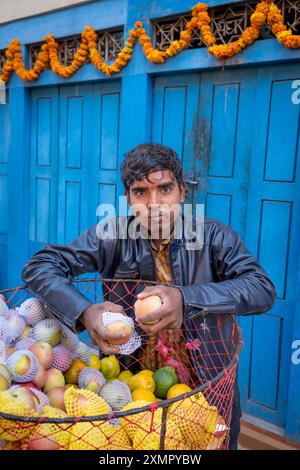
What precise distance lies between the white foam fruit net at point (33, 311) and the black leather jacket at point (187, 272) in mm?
54

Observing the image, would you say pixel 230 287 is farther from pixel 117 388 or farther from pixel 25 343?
pixel 25 343

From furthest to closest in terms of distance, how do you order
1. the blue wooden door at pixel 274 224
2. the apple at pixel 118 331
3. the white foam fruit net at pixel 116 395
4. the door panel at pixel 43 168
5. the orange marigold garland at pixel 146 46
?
the door panel at pixel 43 168, the blue wooden door at pixel 274 224, the orange marigold garland at pixel 146 46, the white foam fruit net at pixel 116 395, the apple at pixel 118 331

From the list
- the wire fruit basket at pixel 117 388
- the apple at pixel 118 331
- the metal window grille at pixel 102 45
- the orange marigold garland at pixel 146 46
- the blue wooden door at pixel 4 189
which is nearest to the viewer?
the wire fruit basket at pixel 117 388

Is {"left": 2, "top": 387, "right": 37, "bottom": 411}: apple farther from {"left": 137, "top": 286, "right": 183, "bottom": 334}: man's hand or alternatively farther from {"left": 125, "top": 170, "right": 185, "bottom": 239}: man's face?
{"left": 125, "top": 170, "right": 185, "bottom": 239}: man's face

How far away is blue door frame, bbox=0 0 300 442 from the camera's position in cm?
298

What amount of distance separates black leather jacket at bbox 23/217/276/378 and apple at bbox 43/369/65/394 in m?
0.20

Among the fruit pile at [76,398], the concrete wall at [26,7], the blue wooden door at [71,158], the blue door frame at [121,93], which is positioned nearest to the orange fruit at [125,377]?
the fruit pile at [76,398]

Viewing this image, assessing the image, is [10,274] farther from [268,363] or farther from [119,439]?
[119,439]

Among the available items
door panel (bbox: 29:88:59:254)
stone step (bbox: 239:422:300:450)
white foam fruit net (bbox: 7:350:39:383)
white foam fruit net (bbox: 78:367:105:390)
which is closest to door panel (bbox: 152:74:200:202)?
door panel (bbox: 29:88:59:254)

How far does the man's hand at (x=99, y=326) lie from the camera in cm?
133

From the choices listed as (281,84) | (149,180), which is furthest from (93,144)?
(149,180)

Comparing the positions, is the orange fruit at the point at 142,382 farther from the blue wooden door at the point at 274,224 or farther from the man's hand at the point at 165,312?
the blue wooden door at the point at 274,224

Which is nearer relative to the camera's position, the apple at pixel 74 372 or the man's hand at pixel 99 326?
the man's hand at pixel 99 326

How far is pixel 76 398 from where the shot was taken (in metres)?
1.30
